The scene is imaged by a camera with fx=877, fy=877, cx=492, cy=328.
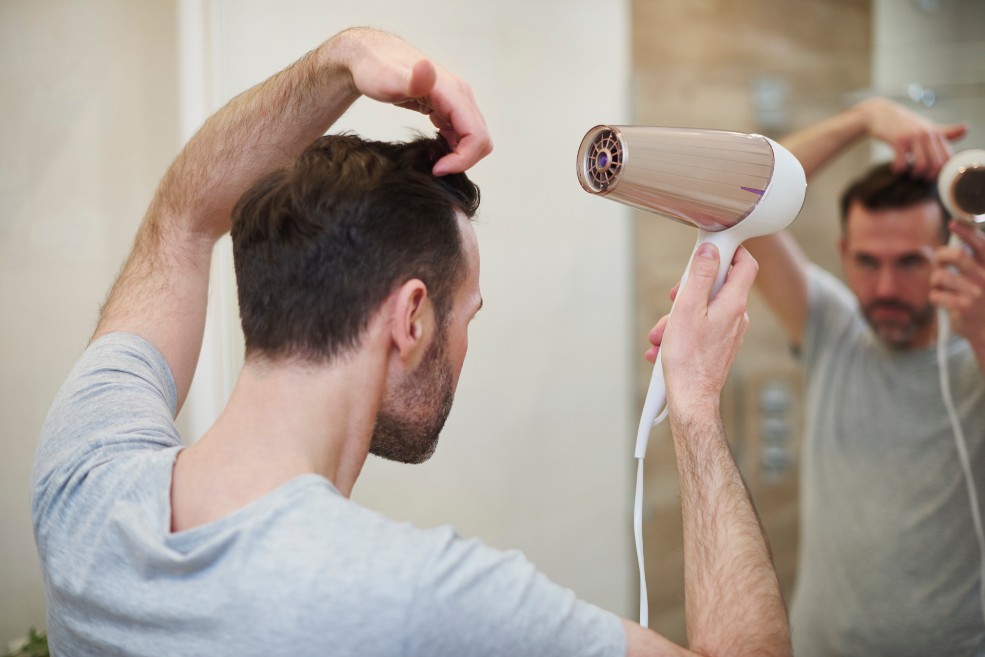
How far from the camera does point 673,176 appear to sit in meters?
0.81

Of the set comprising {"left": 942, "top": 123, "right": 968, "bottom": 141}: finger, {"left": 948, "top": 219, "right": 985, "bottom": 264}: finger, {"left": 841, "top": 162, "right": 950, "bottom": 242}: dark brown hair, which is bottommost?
{"left": 948, "top": 219, "right": 985, "bottom": 264}: finger

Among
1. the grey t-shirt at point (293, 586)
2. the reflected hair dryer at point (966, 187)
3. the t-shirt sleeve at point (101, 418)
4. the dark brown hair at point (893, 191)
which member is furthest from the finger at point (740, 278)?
the dark brown hair at point (893, 191)

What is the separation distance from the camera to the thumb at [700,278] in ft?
2.80

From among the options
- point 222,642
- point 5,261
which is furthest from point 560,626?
point 5,261

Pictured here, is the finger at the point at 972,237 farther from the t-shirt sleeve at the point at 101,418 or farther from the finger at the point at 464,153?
the t-shirt sleeve at the point at 101,418

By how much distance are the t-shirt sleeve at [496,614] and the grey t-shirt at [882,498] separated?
1.17m

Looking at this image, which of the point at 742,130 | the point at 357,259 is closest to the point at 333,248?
the point at 357,259

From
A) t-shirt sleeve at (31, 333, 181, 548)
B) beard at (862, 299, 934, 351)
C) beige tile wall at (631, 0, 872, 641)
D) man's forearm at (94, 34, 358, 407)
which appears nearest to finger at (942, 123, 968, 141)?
beard at (862, 299, 934, 351)

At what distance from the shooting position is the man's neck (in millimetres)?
695

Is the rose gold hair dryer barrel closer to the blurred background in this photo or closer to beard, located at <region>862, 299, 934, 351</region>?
the blurred background

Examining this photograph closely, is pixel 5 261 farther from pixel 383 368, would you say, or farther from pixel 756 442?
pixel 756 442

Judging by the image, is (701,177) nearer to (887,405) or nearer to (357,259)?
(357,259)

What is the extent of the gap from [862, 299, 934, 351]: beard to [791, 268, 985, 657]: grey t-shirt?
0.02 m

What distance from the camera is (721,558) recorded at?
0.78 meters
